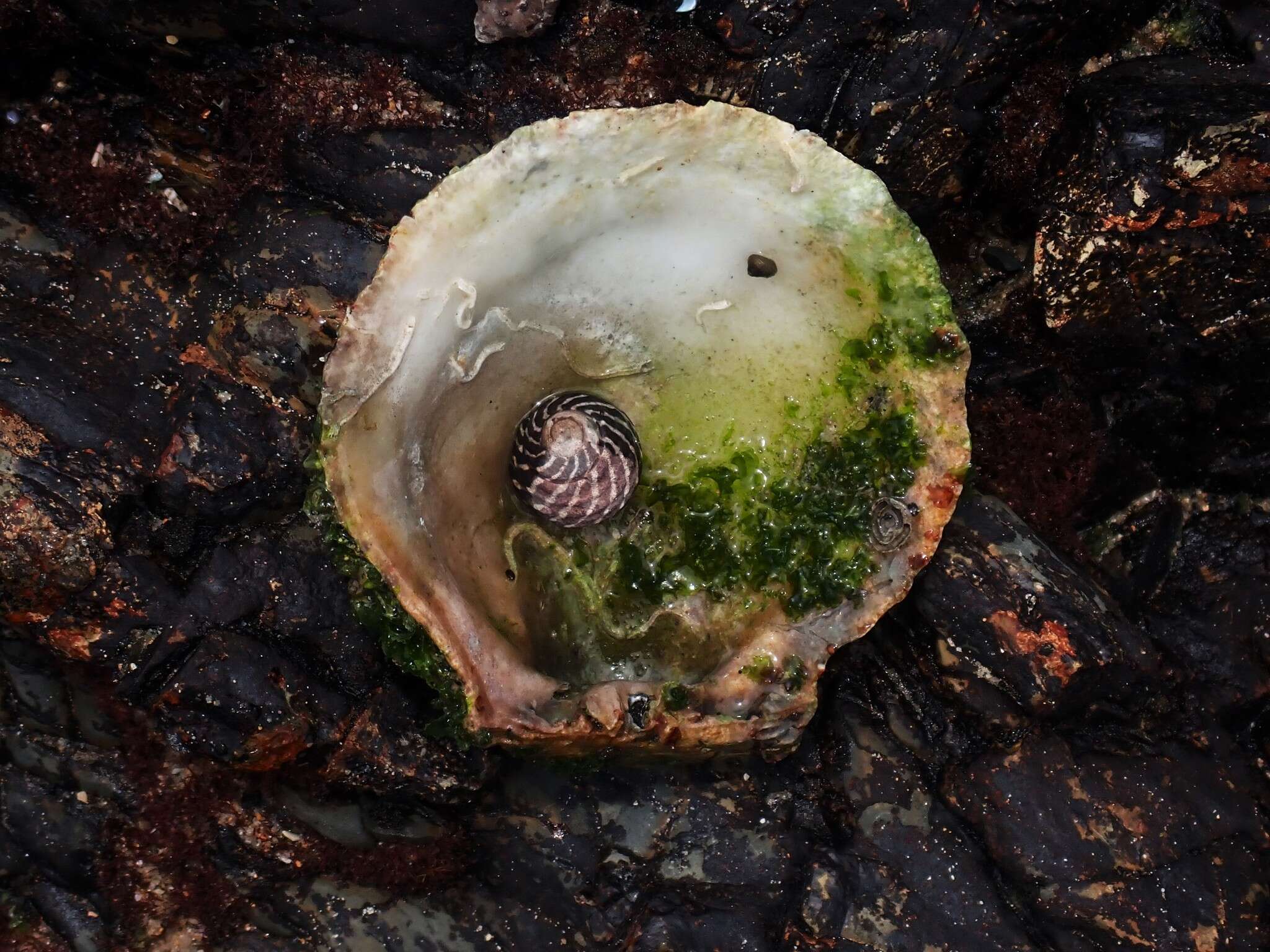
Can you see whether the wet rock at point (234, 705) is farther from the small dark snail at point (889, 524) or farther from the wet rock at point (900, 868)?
the small dark snail at point (889, 524)

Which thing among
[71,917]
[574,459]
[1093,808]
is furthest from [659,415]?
[71,917]

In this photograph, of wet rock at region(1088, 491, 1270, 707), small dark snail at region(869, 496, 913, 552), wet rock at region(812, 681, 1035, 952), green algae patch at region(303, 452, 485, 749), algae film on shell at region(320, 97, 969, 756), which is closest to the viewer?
algae film on shell at region(320, 97, 969, 756)

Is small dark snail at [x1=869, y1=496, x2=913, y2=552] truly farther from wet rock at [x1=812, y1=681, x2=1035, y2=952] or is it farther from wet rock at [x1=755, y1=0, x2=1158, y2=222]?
wet rock at [x1=755, y1=0, x2=1158, y2=222]

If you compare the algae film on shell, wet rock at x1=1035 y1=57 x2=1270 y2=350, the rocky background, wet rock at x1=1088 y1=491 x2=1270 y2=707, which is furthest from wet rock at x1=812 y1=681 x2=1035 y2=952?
wet rock at x1=1035 y1=57 x2=1270 y2=350

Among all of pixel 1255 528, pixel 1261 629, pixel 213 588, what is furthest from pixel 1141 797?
pixel 213 588

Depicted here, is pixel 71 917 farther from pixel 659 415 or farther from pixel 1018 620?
pixel 1018 620

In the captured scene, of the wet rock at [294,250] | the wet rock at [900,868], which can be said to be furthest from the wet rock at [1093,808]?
the wet rock at [294,250]

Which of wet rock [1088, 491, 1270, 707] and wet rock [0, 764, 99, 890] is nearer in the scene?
wet rock [0, 764, 99, 890]

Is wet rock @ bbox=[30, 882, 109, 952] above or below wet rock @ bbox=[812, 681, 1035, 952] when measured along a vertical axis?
above
